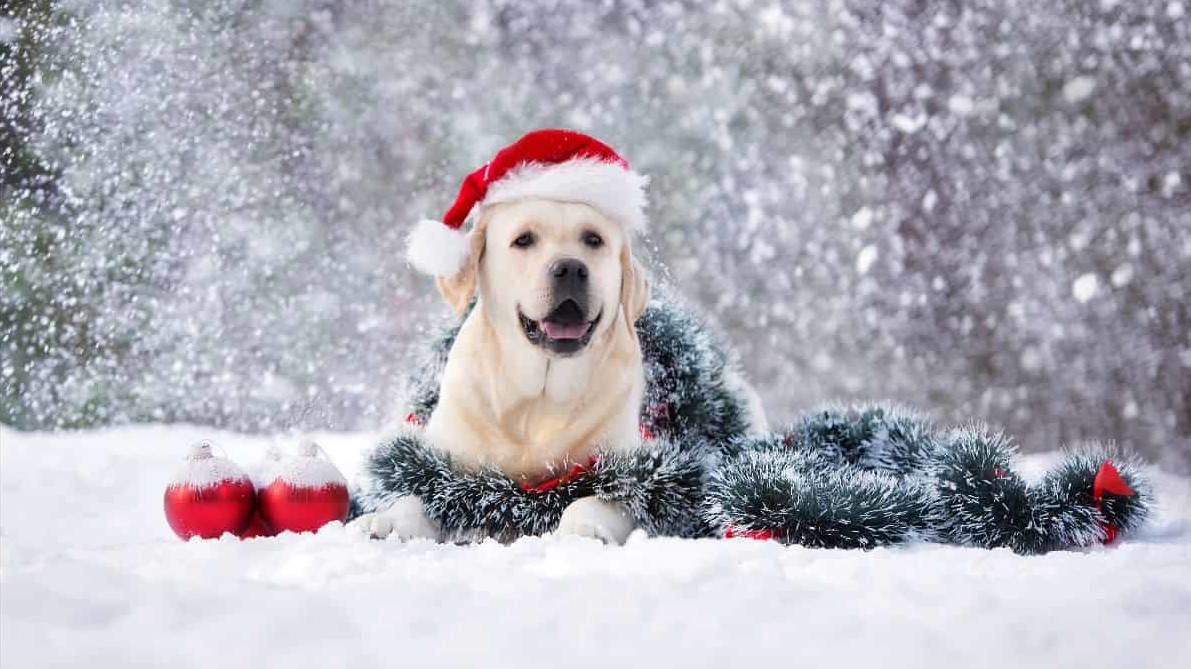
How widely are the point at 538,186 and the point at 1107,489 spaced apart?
1.16 metres

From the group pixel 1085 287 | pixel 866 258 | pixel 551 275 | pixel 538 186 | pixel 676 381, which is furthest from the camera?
pixel 866 258

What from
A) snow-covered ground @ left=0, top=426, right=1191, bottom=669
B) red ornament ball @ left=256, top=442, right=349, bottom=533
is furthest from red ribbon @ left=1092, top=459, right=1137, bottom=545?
red ornament ball @ left=256, top=442, right=349, bottom=533

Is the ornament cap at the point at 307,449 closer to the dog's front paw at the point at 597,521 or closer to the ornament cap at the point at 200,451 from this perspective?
the ornament cap at the point at 200,451

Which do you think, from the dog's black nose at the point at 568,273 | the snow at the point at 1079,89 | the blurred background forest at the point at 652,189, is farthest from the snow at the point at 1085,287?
the dog's black nose at the point at 568,273

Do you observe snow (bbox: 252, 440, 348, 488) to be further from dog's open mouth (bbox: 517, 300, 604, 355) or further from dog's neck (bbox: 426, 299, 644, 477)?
dog's open mouth (bbox: 517, 300, 604, 355)

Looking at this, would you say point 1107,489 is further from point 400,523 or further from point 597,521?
point 400,523

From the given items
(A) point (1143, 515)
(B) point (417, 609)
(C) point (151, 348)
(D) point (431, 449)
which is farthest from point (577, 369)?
(C) point (151, 348)

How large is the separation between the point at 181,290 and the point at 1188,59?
4.48m

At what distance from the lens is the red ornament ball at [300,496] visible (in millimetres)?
1651

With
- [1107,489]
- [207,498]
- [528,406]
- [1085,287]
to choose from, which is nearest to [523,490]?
[528,406]

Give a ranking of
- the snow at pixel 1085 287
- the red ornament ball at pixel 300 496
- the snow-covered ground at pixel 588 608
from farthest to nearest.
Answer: the snow at pixel 1085 287, the red ornament ball at pixel 300 496, the snow-covered ground at pixel 588 608

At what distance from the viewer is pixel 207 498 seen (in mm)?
1612

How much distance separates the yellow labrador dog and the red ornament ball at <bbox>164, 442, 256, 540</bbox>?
1.11ft

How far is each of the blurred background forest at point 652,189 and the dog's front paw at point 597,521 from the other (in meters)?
3.01
